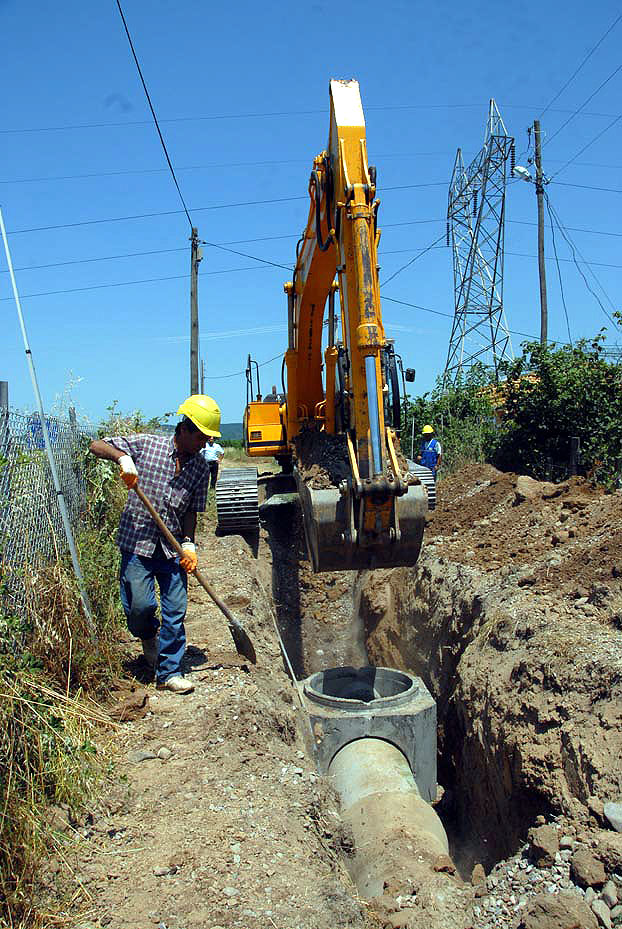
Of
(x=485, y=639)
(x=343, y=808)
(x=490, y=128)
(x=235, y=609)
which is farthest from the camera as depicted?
(x=490, y=128)

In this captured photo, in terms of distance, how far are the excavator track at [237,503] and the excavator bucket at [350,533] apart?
4.87 metres

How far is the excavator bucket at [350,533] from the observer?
5648 mm

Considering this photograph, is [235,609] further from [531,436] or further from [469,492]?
[531,436]

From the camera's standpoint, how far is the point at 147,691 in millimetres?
4852

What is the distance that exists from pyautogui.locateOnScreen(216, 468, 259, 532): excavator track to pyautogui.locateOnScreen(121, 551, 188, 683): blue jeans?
5564 millimetres

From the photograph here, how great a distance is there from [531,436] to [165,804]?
1175 centimetres

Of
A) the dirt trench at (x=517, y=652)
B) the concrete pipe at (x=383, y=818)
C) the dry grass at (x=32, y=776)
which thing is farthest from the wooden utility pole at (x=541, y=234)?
the dry grass at (x=32, y=776)

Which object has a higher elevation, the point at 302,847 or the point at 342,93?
the point at 342,93

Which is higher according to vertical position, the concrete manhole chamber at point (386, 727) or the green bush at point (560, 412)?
the green bush at point (560, 412)

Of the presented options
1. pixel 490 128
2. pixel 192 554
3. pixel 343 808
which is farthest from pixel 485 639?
pixel 490 128

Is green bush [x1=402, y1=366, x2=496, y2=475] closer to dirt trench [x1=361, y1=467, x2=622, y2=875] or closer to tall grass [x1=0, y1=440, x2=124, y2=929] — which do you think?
dirt trench [x1=361, y1=467, x2=622, y2=875]

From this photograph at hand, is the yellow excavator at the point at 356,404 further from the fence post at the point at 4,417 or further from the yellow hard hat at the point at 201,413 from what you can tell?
the fence post at the point at 4,417

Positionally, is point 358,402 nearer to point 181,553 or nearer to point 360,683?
point 181,553

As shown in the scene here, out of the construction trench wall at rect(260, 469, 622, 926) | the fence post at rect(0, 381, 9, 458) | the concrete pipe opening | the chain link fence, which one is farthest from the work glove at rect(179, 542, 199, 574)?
the concrete pipe opening
